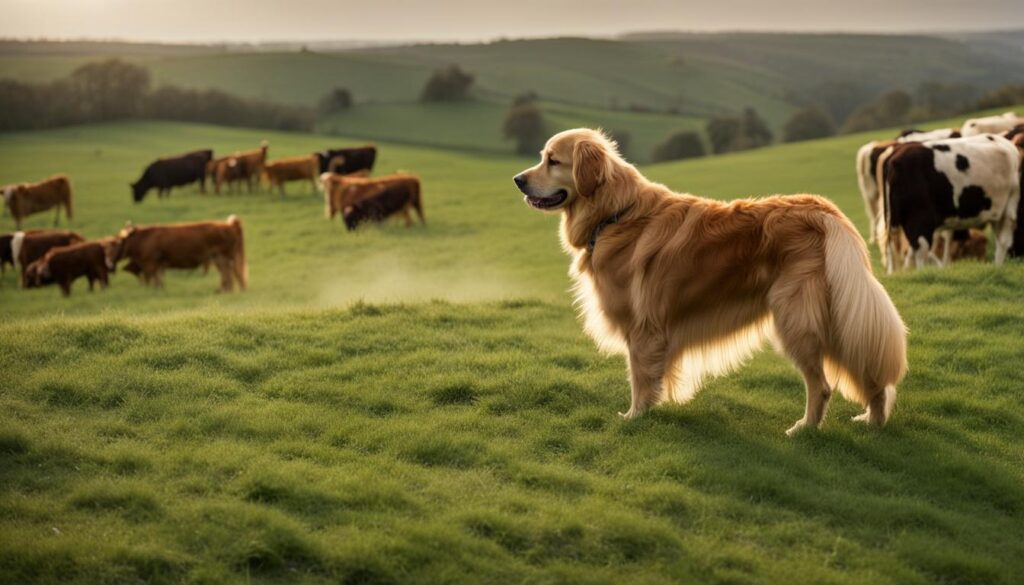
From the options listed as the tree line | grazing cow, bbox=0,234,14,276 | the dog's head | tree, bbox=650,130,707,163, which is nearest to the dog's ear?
the dog's head

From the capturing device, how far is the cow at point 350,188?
27.6 meters

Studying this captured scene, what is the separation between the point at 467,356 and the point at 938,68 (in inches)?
5241

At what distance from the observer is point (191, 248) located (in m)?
19.7

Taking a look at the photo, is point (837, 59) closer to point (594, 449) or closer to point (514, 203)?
point (514, 203)

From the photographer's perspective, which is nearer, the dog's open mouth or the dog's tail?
the dog's tail

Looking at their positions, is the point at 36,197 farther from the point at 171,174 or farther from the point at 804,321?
the point at 804,321

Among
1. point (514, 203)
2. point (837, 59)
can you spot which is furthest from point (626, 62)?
point (514, 203)

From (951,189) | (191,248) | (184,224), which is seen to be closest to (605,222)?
(951,189)

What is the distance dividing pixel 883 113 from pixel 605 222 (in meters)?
65.6

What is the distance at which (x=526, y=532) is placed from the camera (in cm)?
526

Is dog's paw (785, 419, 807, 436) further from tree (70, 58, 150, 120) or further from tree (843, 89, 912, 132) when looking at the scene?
tree (843, 89, 912, 132)

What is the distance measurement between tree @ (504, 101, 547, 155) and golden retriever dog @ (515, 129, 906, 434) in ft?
178

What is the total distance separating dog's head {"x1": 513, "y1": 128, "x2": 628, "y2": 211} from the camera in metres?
7.33

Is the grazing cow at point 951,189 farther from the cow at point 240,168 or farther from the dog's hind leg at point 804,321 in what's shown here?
the cow at point 240,168
